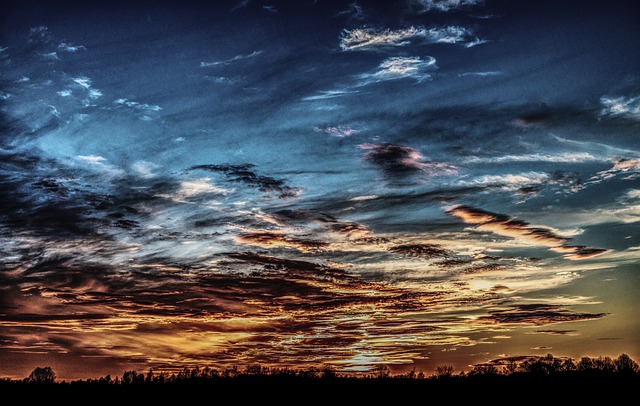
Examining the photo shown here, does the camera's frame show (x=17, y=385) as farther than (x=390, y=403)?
Yes

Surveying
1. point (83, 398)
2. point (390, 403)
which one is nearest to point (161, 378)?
point (83, 398)

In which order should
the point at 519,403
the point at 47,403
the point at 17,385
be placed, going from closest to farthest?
the point at 519,403
the point at 47,403
the point at 17,385

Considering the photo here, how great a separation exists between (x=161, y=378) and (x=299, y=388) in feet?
43.5

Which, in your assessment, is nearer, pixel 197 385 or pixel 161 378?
pixel 197 385

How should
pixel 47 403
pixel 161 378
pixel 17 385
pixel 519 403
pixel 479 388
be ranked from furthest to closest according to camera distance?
pixel 161 378 < pixel 17 385 < pixel 479 388 < pixel 47 403 < pixel 519 403

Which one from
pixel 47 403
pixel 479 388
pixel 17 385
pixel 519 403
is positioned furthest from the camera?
pixel 17 385

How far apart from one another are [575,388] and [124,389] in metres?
31.0

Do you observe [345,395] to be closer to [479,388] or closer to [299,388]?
[299,388]

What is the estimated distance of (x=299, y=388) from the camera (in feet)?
125

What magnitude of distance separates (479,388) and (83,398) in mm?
26854

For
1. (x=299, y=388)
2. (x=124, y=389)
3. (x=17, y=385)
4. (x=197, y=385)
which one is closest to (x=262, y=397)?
(x=299, y=388)

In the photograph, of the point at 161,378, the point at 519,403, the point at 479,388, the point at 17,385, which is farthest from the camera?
the point at 161,378

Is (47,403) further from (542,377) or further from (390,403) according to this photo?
(542,377)

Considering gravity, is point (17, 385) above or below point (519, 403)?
above
